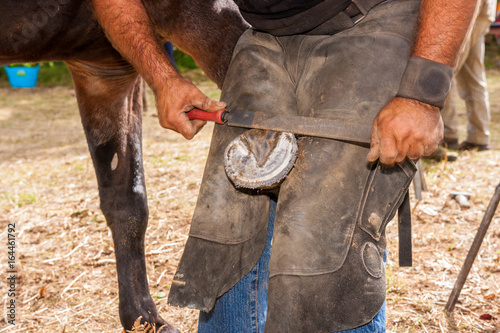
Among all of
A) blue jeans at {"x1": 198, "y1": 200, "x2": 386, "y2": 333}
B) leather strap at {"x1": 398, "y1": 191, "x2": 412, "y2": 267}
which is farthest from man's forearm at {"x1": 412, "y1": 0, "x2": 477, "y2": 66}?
blue jeans at {"x1": 198, "y1": 200, "x2": 386, "y2": 333}

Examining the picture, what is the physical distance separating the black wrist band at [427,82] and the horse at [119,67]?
835mm

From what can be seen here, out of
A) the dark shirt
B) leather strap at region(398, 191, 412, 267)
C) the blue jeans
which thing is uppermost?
the dark shirt

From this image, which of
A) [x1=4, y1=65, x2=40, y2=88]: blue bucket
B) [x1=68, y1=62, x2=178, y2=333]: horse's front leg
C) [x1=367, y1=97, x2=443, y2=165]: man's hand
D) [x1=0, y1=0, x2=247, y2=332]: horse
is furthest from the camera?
[x1=4, y1=65, x2=40, y2=88]: blue bucket

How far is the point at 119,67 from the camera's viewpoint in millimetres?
2260

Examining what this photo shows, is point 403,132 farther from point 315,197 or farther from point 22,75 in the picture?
point 22,75

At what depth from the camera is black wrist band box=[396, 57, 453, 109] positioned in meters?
1.39

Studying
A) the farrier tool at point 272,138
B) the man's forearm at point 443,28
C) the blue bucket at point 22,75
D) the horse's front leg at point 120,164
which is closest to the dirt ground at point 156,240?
the horse's front leg at point 120,164

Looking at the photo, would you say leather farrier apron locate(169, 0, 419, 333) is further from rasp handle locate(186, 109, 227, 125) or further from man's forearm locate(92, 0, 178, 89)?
man's forearm locate(92, 0, 178, 89)

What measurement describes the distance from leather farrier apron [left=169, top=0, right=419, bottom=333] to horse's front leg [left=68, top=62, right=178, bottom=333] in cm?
79

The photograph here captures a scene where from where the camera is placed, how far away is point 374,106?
146 cm

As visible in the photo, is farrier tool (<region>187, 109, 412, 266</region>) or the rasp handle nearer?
farrier tool (<region>187, 109, 412, 266</region>)

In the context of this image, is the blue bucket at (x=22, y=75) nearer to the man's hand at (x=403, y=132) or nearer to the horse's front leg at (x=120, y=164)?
the horse's front leg at (x=120, y=164)

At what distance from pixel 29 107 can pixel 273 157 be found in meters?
6.53

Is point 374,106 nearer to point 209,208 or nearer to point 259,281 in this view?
point 209,208
